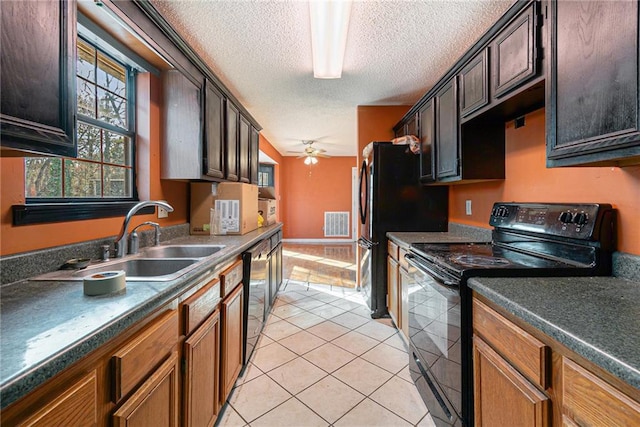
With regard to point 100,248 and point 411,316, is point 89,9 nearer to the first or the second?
point 100,248

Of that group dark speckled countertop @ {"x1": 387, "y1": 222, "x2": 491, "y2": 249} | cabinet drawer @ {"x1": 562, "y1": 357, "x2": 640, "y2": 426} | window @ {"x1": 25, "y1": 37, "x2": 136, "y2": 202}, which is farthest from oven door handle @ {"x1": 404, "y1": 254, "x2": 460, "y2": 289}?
window @ {"x1": 25, "y1": 37, "x2": 136, "y2": 202}

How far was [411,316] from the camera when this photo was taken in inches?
73.8

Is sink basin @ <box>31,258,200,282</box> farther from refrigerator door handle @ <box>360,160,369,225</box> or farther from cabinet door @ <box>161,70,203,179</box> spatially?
refrigerator door handle @ <box>360,160,369,225</box>

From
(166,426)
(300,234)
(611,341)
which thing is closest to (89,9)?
(166,426)

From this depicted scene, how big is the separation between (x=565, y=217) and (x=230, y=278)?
1.73 m

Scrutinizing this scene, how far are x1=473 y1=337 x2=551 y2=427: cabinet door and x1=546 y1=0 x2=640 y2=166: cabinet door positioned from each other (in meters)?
0.78

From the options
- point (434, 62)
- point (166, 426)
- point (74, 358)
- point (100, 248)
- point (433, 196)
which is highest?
point (434, 62)

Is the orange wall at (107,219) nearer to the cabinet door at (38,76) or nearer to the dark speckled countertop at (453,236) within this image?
the cabinet door at (38,76)

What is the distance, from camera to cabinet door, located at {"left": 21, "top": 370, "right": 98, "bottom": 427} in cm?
52

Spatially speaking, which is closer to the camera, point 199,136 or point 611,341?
point 611,341

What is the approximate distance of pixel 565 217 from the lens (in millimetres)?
1342

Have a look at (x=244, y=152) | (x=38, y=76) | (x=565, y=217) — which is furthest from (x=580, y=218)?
(x=244, y=152)

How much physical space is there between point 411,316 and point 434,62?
2.09 m

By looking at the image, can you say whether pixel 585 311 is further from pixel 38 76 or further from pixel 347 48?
pixel 347 48
